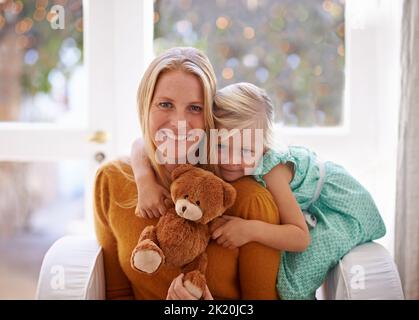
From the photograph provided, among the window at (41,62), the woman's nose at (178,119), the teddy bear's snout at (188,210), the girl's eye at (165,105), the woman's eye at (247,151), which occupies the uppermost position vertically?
the window at (41,62)

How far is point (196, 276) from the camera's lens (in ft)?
4.24

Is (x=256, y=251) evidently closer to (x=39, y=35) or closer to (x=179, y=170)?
(x=179, y=170)

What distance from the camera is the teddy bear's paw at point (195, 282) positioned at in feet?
4.24

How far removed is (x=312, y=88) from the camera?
1632mm

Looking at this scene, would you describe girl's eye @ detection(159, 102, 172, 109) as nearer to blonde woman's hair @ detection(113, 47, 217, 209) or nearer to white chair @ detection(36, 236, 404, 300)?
blonde woman's hair @ detection(113, 47, 217, 209)

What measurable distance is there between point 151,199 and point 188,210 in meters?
0.15

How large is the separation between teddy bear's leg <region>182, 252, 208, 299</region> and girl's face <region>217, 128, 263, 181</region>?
221 mm

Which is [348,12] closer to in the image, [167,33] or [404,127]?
[404,127]

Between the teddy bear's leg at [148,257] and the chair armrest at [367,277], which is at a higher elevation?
the teddy bear's leg at [148,257]

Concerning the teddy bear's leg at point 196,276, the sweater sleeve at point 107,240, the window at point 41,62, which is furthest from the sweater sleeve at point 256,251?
the window at point 41,62

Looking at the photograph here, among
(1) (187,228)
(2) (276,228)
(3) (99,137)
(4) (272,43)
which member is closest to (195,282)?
(1) (187,228)

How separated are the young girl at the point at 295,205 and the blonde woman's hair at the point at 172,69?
0.09 feet

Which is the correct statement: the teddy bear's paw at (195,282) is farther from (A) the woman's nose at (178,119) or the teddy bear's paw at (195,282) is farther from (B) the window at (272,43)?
(B) the window at (272,43)

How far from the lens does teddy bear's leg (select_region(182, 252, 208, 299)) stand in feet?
4.25
